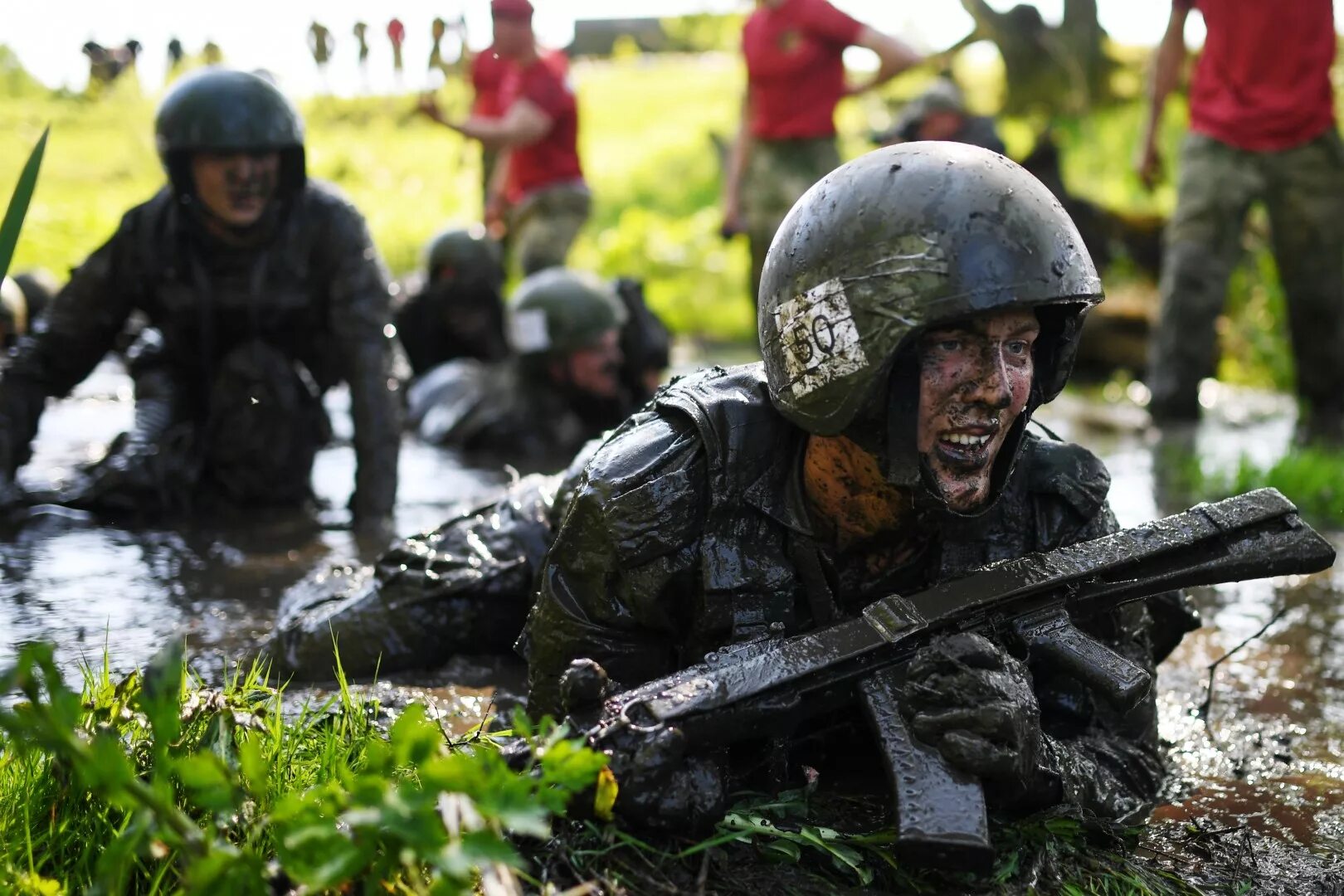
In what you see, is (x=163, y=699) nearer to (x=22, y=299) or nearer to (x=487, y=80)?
(x=22, y=299)

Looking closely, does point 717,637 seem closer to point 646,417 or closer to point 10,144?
point 646,417

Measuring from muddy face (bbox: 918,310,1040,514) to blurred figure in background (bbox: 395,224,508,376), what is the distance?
22.3 ft

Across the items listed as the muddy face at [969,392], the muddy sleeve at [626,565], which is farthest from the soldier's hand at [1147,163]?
the muddy sleeve at [626,565]

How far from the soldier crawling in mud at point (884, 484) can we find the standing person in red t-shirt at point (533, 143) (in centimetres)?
617

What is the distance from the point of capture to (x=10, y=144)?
775 centimetres

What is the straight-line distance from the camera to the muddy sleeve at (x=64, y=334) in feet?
18.1

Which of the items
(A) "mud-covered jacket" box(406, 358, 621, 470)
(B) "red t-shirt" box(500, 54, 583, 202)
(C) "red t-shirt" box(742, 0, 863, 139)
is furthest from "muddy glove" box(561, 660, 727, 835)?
(B) "red t-shirt" box(500, 54, 583, 202)

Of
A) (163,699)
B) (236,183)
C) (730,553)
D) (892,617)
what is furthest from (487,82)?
(163,699)

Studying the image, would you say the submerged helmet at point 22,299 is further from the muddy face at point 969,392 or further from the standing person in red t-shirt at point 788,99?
the muddy face at point 969,392

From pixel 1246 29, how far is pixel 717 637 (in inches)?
217

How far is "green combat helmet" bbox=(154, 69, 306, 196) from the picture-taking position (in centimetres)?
523

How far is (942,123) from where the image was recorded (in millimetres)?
8008

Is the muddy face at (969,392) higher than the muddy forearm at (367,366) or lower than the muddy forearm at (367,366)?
higher

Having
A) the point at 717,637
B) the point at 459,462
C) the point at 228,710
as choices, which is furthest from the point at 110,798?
the point at 459,462
